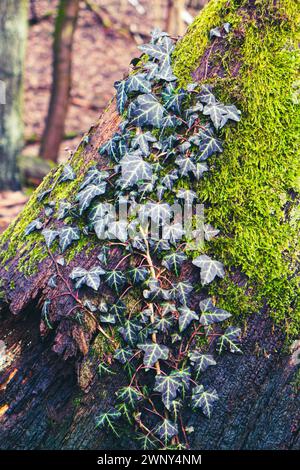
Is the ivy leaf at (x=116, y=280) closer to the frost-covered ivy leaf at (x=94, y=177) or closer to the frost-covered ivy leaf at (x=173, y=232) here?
the frost-covered ivy leaf at (x=173, y=232)

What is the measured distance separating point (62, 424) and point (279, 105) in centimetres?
171

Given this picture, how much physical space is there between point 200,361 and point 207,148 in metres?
0.94

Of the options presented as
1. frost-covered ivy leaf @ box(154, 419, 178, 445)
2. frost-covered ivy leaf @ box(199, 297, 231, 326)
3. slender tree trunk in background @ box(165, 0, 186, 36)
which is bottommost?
frost-covered ivy leaf @ box(154, 419, 178, 445)

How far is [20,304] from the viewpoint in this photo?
2.31 metres

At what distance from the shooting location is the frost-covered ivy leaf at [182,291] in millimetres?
2115

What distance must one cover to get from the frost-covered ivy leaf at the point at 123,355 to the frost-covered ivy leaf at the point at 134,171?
721 millimetres

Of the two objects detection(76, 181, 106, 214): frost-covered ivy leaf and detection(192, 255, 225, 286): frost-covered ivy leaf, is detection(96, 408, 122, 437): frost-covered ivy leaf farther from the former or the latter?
detection(76, 181, 106, 214): frost-covered ivy leaf

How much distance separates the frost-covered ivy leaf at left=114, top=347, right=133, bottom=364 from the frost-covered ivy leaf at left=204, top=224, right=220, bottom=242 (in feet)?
1.98

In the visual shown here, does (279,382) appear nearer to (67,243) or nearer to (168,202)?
(168,202)

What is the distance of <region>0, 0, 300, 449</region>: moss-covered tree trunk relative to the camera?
2096 millimetres

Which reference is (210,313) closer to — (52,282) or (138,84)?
(52,282)

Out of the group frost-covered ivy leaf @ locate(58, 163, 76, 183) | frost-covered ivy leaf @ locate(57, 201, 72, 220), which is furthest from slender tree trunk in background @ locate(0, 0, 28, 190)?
frost-covered ivy leaf @ locate(57, 201, 72, 220)
